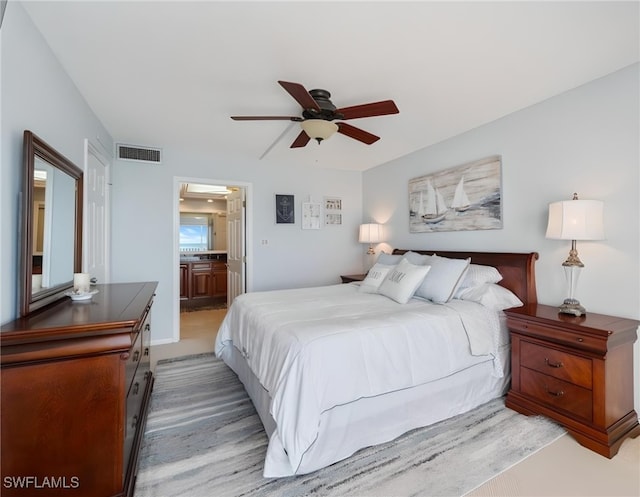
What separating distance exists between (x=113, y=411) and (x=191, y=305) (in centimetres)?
525

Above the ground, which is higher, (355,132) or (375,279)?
(355,132)

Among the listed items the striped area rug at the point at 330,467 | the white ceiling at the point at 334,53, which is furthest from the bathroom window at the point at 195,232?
the striped area rug at the point at 330,467

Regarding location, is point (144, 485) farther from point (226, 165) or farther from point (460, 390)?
point (226, 165)

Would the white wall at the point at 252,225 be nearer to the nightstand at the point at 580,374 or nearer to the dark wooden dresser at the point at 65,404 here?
the dark wooden dresser at the point at 65,404

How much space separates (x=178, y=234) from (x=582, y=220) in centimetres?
416

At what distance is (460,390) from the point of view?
7.29 feet

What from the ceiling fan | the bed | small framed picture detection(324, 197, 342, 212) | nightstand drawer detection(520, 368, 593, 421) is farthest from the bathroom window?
nightstand drawer detection(520, 368, 593, 421)

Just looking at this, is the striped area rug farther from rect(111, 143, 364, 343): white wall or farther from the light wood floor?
rect(111, 143, 364, 343): white wall

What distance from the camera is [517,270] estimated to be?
275 centimetres

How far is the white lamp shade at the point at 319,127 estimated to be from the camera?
2275mm

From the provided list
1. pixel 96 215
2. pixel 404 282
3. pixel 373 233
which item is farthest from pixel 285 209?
pixel 404 282

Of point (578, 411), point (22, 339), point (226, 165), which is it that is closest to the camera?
point (22, 339)

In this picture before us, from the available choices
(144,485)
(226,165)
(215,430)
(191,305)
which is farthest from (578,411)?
(191,305)

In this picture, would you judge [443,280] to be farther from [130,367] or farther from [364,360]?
→ [130,367]
